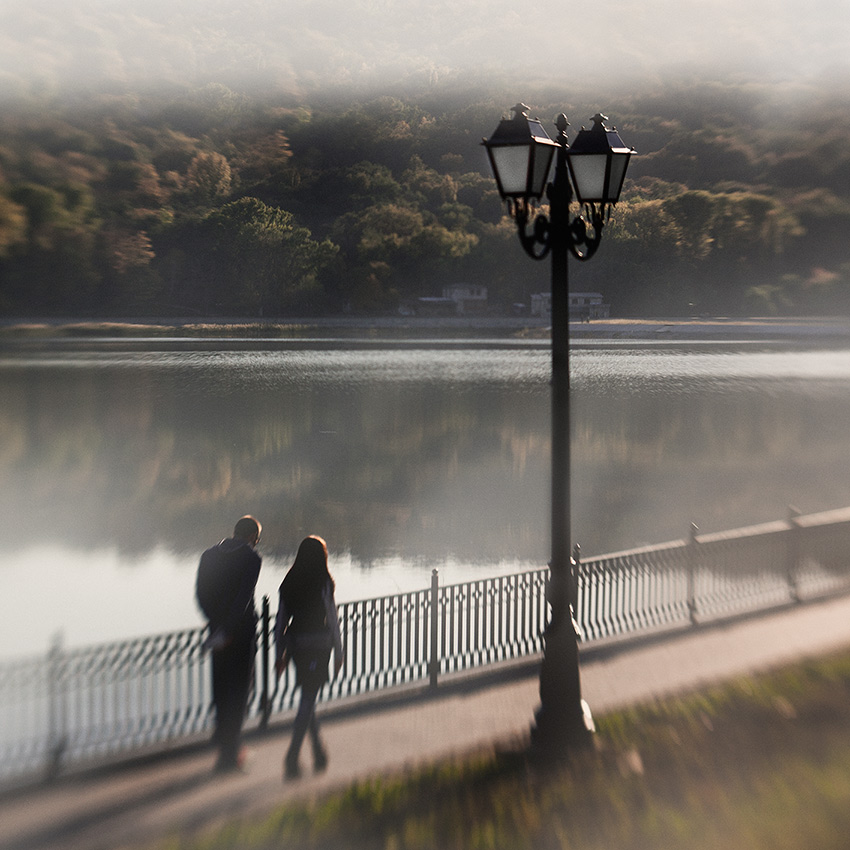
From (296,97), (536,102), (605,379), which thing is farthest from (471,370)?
(296,97)

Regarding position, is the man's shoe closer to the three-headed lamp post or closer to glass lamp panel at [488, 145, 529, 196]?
the three-headed lamp post

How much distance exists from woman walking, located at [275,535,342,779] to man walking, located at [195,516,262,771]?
31 centimetres

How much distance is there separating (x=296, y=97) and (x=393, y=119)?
1158 inches

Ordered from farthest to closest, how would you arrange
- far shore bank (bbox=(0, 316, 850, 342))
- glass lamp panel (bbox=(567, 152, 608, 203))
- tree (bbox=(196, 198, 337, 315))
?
tree (bbox=(196, 198, 337, 315)), far shore bank (bbox=(0, 316, 850, 342)), glass lamp panel (bbox=(567, 152, 608, 203))

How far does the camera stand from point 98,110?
157750 mm

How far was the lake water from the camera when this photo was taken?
73.6 ft

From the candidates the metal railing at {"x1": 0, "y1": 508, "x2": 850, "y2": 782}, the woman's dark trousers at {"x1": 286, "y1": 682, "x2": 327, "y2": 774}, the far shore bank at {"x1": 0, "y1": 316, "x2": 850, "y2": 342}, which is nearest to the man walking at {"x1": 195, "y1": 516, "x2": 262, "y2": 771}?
the woman's dark trousers at {"x1": 286, "y1": 682, "x2": 327, "y2": 774}

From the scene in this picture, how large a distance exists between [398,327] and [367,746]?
101 metres

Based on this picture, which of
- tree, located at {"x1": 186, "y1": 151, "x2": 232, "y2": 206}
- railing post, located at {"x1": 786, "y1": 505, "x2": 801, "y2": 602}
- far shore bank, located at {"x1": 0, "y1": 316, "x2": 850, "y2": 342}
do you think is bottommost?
far shore bank, located at {"x1": 0, "y1": 316, "x2": 850, "y2": 342}

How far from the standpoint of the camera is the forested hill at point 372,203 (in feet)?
360

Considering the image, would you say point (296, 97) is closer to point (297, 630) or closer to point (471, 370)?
point (471, 370)

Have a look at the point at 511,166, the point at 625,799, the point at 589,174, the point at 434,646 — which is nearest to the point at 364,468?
the point at 434,646

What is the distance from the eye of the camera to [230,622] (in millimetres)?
7090

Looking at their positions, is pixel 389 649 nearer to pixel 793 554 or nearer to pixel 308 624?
pixel 308 624
